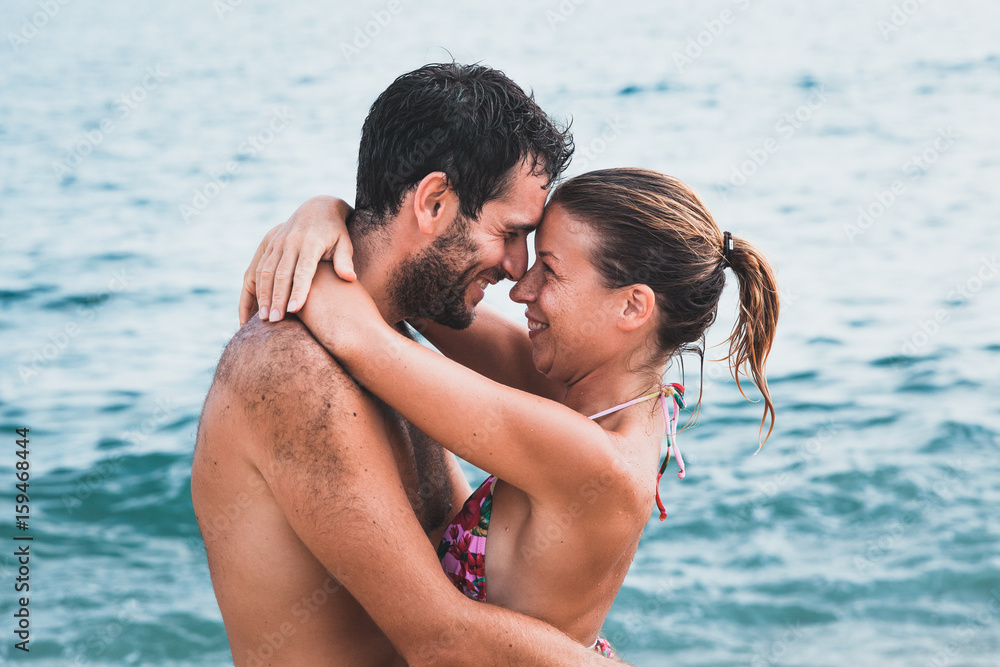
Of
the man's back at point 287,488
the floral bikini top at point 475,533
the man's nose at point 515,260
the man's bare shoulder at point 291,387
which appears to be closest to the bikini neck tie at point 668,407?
the floral bikini top at point 475,533

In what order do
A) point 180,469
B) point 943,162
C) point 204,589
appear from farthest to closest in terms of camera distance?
1. point 943,162
2. point 180,469
3. point 204,589

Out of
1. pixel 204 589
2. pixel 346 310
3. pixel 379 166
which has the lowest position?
pixel 204 589

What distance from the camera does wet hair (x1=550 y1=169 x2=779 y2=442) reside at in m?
2.90

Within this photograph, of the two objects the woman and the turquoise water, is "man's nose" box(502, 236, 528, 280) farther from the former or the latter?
the turquoise water

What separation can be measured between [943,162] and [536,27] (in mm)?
10128

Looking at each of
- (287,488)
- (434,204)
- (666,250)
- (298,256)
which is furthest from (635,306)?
(287,488)


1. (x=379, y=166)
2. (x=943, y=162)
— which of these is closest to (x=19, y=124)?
(x=943, y=162)

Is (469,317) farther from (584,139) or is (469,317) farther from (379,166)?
(584,139)

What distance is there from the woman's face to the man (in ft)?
0.25

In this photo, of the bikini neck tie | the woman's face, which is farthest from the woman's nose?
the bikini neck tie

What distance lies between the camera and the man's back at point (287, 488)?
8.14ft

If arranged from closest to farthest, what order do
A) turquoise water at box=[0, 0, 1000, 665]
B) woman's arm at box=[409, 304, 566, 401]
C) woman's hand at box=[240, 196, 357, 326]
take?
1. woman's hand at box=[240, 196, 357, 326]
2. woman's arm at box=[409, 304, 566, 401]
3. turquoise water at box=[0, 0, 1000, 665]

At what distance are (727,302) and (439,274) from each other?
7396 millimetres

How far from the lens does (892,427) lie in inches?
306
